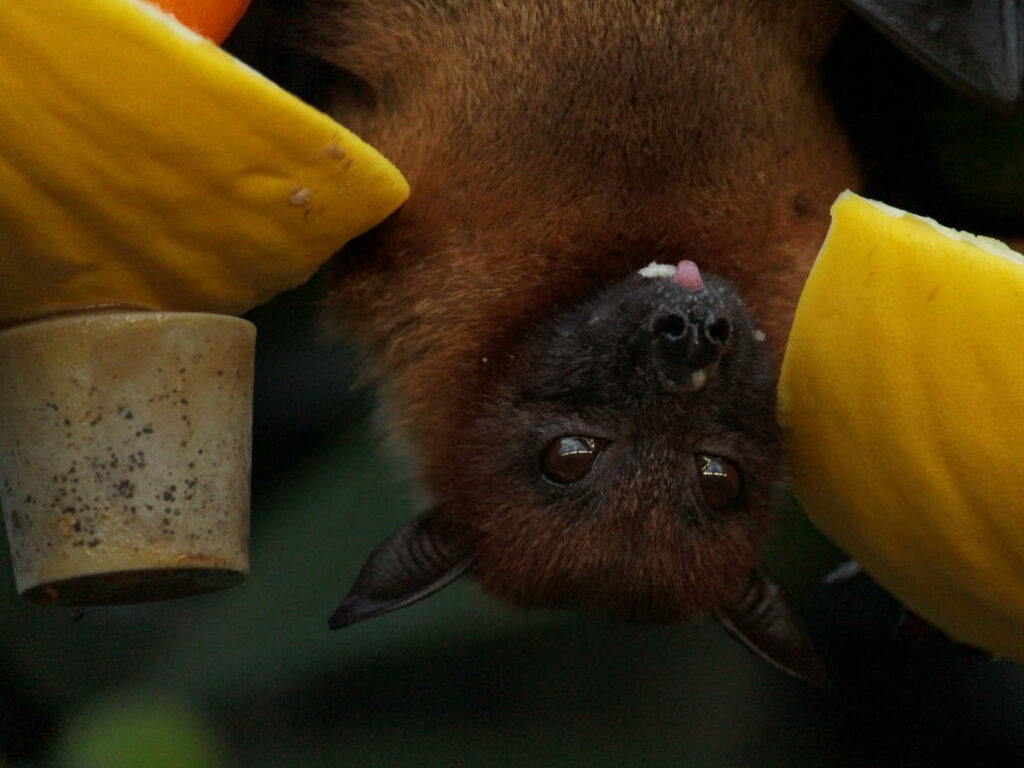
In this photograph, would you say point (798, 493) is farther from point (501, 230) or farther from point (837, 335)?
point (501, 230)

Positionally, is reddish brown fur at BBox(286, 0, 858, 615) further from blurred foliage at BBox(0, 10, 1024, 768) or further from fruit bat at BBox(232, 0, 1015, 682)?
blurred foliage at BBox(0, 10, 1024, 768)

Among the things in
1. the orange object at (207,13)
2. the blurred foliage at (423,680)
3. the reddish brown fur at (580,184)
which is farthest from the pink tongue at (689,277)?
the blurred foliage at (423,680)

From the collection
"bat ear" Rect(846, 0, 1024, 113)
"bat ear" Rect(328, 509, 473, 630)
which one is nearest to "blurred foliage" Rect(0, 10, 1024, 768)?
"bat ear" Rect(328, 509, 473, 630)

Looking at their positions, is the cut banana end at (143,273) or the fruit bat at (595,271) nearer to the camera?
the cut banana end at (143,273)

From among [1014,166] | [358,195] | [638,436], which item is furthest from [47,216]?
[1014,166]

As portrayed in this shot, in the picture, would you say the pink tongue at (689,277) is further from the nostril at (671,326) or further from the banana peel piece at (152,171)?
the banana peel piece at (152,171)

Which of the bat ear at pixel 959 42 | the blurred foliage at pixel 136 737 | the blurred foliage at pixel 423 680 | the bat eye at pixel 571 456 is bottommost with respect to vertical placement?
the blurred foliage at pixel 136 737
